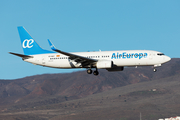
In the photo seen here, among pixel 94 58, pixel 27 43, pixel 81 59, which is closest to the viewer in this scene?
pixel 81 59

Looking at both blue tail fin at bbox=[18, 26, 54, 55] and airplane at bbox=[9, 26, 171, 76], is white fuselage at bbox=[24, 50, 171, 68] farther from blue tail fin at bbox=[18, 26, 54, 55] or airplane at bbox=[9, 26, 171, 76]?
blue tail fin at bbox=[18, 26, 54, 55]

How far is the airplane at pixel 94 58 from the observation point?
235ft

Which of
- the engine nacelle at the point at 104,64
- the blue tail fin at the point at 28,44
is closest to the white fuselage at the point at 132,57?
the engine nacelle at the point at 104,64

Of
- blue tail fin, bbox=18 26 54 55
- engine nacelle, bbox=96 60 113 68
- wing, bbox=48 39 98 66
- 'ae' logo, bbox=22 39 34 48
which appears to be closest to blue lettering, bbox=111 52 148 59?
engine nacelle, bbox=96 60 113 68

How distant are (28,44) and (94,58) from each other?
1815cm

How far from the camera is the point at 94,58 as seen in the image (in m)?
74.2

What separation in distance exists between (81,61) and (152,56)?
1553 cm

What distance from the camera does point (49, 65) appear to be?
78.8 meters

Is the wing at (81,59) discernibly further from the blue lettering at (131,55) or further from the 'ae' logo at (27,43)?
the 'ae' logo at (27,43)

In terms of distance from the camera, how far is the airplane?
2820 inches

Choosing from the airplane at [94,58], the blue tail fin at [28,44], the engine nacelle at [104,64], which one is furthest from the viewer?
the blue tail fin at [28,44]

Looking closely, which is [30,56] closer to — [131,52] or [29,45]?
[29,45]

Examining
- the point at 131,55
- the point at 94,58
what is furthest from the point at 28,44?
the point at 131,55

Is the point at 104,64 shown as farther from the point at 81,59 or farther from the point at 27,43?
the point at 27,43
